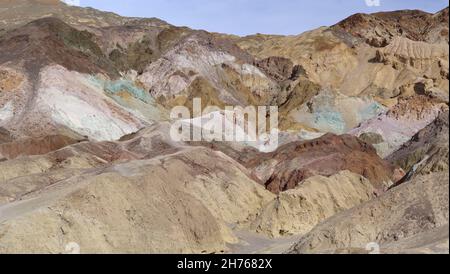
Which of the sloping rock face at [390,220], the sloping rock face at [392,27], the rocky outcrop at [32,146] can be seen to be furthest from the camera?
the sloping rock face at [392,27]

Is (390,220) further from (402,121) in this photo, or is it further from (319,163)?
(402,121)

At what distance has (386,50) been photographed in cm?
10631

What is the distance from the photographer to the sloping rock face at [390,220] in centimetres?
2284

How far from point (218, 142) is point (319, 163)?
45.0 feet

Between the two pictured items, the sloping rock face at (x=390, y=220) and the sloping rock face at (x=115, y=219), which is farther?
the sloping rock face at (x=115, y=219)

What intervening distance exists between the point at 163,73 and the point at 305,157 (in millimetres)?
37578

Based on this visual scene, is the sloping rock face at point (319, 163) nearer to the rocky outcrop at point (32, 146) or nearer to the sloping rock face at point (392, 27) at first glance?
the rocky outcrop at point (32, 146)

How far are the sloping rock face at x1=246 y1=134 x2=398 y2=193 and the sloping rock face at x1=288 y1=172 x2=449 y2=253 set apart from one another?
27.8 m

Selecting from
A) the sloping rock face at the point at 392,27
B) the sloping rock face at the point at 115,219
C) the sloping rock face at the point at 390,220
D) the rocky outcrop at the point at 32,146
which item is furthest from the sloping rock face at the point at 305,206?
the sloping rock face at the point at 392,27

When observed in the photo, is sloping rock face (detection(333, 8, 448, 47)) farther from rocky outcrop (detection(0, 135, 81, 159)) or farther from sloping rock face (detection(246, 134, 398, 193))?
rocky outcrop (detection(0, 135, 81, 159))

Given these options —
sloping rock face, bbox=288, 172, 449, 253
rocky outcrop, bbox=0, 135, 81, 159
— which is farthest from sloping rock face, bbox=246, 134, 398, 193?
sloping rock face, bbox=288, 172, 449, 253

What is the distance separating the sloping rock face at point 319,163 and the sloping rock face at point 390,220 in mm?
27766
